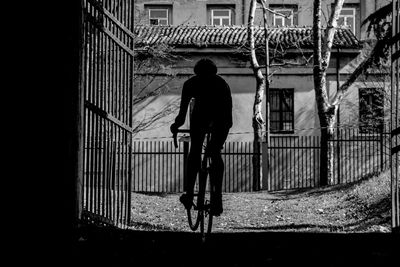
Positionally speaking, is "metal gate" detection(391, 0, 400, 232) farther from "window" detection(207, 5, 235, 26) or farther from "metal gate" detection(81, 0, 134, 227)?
"window" detection(207, 5, 235, 26)

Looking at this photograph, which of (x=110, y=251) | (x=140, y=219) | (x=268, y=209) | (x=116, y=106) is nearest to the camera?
(x=110, y=251)

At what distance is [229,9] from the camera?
120 feet

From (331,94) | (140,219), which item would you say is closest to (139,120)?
(331,94)

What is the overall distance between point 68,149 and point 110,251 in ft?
5.07

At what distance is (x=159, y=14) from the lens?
36.4 meters

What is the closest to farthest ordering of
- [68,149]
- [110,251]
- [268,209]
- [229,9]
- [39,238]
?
[110,251] → [39,238] → [68,149] → [268,209] → [229,9]

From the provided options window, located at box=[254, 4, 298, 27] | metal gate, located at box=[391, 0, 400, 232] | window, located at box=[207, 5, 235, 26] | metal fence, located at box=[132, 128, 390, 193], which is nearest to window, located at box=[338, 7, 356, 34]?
window, located at box=[254, 4, 298, 27]

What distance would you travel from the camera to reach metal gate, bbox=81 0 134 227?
30.3 ft

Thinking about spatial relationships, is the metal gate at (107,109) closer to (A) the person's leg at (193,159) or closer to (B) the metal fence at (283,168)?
(A) the person's leg at (193,159)

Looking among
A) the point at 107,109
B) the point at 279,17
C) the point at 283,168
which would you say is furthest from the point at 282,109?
the point at 107,109

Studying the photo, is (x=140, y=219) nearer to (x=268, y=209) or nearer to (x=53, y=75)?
(x=268, y=209)

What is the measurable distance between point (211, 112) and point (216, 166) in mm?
642

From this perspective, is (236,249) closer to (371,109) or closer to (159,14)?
(371,109)

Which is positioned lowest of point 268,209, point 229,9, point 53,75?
point 268,209
